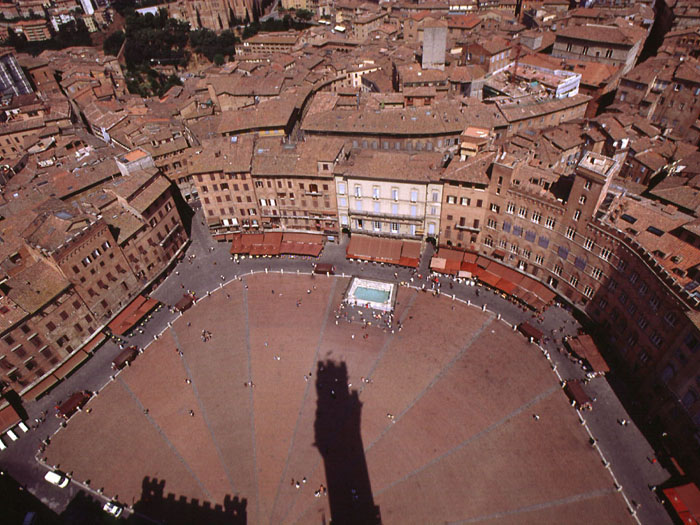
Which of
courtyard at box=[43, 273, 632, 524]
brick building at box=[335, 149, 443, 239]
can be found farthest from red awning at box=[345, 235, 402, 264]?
courtyard at box=[43, 273, 632, 524]

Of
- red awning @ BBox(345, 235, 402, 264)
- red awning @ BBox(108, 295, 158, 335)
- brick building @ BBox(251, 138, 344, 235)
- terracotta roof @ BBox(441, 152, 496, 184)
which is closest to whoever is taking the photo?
terracotta roof @ BBox(441, 152, 496, 184)

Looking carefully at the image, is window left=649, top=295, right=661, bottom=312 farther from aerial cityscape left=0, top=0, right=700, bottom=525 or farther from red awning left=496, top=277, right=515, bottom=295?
red awning left=496, top=277, right=515, bottom=295

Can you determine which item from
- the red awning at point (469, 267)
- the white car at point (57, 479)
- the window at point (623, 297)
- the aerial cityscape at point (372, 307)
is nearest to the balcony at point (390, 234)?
the aerial cityscape at point (372, 307)

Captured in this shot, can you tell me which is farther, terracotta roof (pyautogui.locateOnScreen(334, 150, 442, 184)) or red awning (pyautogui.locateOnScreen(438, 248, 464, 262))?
red awning (pyautogui.locateOnScreen(438, 248, 464, 262))

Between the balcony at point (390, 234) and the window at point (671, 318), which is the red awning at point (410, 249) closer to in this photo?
the balcony at point (390, 234)

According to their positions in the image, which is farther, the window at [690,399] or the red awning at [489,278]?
the red awning at [489,278]
